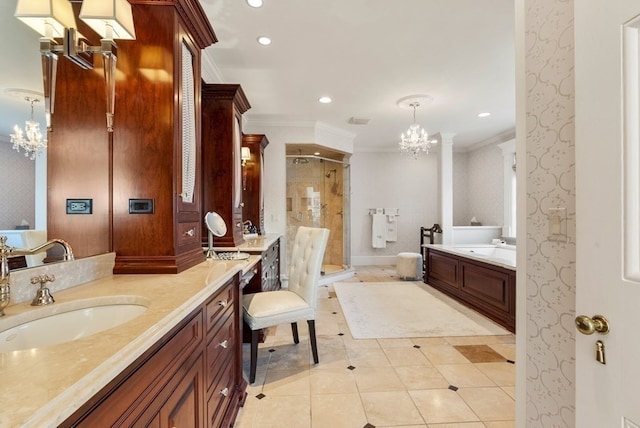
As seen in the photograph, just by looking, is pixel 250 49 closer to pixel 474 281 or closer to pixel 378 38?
pixel 378 38

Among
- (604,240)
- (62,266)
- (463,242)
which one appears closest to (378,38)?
(604,240)

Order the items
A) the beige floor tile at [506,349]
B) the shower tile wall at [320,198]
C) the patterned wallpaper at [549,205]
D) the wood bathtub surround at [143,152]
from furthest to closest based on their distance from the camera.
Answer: the shower tile wall at [320,198]
the beige floor tile at [506,349]
the wood bathtub surround at [143,152]
the patterned wallpaper at [549,205]

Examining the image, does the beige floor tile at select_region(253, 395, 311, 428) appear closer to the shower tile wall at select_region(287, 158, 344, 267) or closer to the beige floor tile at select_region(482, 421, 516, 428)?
the beige floor tile at select_region(482, 421, 516, 428)

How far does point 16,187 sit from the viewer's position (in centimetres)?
110

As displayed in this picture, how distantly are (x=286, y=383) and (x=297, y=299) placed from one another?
59 cm

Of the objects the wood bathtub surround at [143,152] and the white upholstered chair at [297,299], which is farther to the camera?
the white upholstered chair at [297,299]

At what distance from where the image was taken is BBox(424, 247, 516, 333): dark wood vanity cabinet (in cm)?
302

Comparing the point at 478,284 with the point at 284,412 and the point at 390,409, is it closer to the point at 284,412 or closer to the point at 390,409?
the point at 390,409

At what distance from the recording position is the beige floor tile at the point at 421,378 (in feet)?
Answer: 6.71

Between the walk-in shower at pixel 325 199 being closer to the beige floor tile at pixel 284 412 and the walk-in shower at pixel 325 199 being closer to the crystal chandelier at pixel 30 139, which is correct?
the beige floor tile at pixel 284 412

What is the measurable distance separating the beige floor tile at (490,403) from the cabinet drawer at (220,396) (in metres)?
1.50

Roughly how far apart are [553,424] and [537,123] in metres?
1.11

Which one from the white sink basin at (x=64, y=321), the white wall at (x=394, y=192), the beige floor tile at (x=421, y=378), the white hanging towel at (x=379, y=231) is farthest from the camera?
the white wall at (x=394, y=192)

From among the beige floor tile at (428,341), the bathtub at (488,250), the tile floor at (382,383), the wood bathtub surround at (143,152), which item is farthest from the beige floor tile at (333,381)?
Result: the bathtub at (488,250)
